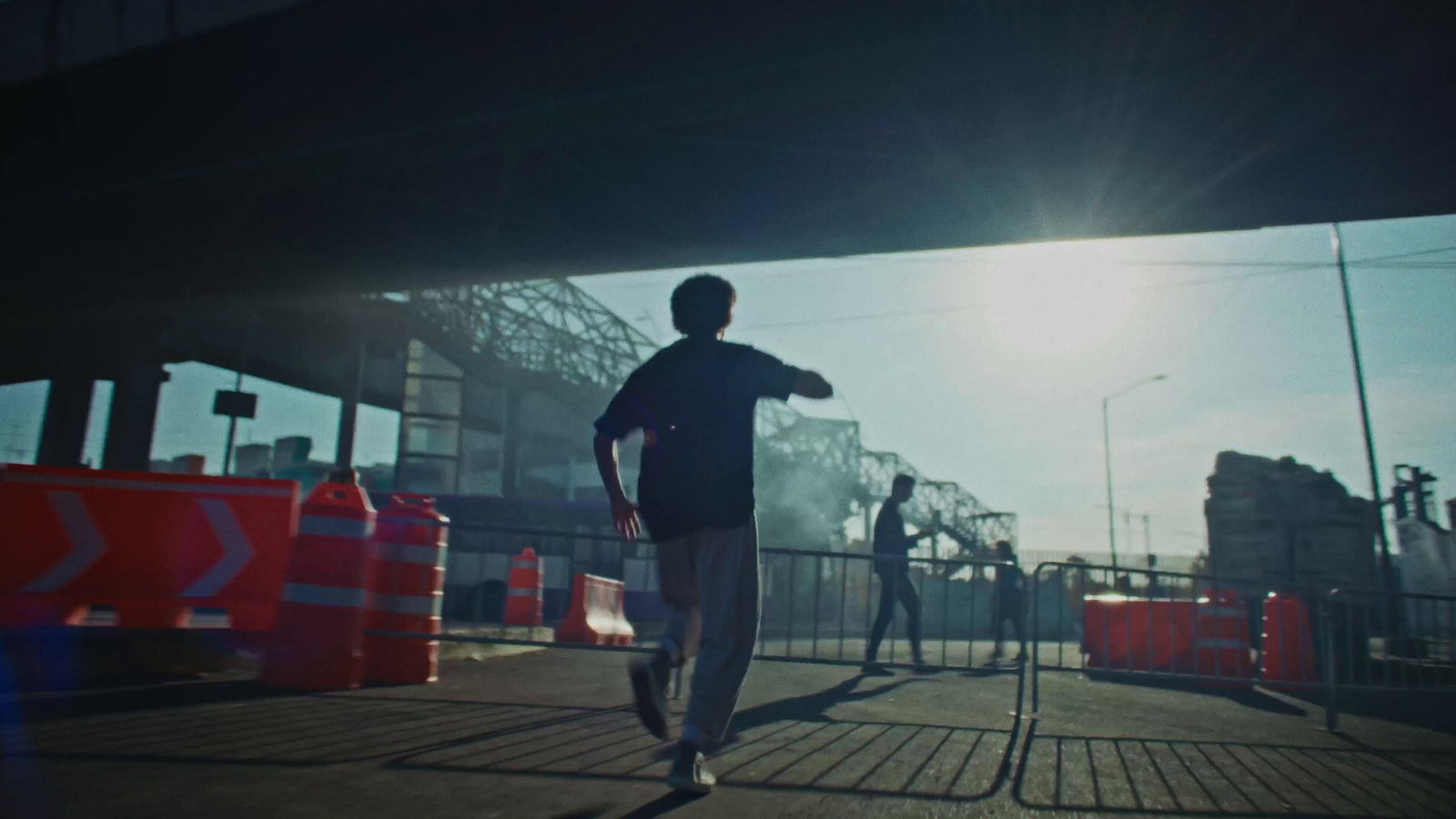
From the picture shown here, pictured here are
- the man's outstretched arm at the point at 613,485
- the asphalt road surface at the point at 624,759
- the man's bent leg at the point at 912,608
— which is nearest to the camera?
the asphalt road surface at the point at 624,759

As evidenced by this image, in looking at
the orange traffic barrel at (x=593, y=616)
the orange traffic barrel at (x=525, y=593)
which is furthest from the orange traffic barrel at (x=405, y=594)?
the orange traffic barrel at (x=525, y=593)

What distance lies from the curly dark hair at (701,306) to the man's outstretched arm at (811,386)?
409 mm

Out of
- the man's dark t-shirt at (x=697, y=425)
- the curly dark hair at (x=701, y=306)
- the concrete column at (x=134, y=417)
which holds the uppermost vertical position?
the concrete column at (x=134, y=417)

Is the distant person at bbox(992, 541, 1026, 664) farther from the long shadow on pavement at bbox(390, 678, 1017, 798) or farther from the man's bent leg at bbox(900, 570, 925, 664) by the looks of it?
the long shadow on pavement at bbox(390, 678, 1017, 798)

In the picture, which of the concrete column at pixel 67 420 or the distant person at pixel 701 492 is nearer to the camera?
the distant person at pixel 701 492

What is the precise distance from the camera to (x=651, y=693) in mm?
3225

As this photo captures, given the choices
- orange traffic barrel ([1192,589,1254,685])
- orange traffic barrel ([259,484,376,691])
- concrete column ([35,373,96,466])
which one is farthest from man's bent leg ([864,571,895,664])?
concrete column ([35,373,96,466])

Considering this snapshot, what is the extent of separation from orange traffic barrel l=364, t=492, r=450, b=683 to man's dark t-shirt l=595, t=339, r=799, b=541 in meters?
3.37

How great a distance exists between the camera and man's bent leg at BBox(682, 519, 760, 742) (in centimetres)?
315

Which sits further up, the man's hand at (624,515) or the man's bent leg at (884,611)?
the man's hand at (624,515)

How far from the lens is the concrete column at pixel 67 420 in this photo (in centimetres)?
2144

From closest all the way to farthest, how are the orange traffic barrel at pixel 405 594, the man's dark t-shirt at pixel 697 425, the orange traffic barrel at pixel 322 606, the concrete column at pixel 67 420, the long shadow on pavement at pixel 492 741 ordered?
the man's dark t-shirt at pixel 697 425 → the long shadow on pavement at pixel 492 741 → the orange traffic barrel at pixel 322 606 → the orange traffic barrel at pixel 405 594 → the concrete column at pixel 67 420

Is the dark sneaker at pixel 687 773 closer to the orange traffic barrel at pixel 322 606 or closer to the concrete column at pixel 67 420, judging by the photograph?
the orange traffic barrel at pixel 322 606

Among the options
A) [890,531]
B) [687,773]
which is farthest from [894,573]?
[687,773]
